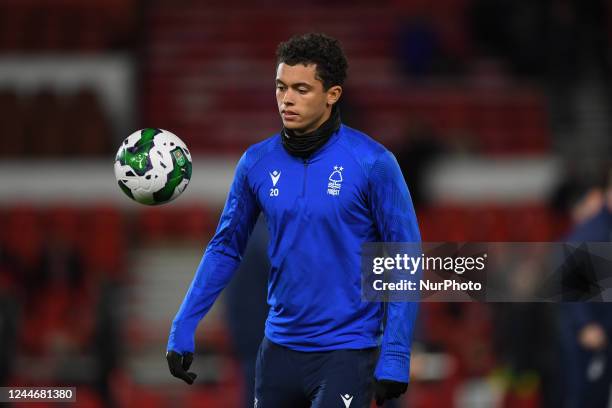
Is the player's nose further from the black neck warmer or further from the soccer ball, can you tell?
the soccer ball

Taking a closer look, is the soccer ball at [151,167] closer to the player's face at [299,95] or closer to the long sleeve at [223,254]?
the long sleeve at [223,254]

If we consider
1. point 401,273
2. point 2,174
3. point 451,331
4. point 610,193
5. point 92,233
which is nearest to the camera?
point 401,273

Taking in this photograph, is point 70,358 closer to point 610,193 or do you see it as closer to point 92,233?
point 92,233

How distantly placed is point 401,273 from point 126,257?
27.3 feet

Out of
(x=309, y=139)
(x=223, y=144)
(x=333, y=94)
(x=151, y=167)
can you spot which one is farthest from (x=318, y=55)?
(x=223, y=144)

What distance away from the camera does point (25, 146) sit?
12312 mm

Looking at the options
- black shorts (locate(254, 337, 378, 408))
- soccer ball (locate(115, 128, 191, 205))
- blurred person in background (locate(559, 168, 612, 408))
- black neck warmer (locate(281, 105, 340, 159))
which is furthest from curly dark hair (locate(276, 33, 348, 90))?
blurred person in background (locate(559, 168, 612, 408))

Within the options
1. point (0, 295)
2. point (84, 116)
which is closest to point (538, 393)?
point (0, 295)

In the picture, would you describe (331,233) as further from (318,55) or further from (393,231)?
(318,55)

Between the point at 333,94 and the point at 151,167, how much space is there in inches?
28.2

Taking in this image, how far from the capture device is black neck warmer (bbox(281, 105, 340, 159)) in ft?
11.8

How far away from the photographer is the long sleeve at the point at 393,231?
11.1 ft

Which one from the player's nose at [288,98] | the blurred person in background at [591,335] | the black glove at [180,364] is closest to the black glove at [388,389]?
the black glove at [180,364]

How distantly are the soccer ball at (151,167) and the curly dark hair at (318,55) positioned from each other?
569 millimetres
